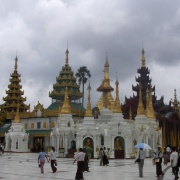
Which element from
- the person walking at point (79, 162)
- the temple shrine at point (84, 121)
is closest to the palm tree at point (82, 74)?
the temple shrine at point (84, 121)

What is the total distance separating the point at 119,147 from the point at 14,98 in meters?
40.4

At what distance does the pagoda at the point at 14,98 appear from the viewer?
72125 mm

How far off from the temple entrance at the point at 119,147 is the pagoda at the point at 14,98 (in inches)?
1457

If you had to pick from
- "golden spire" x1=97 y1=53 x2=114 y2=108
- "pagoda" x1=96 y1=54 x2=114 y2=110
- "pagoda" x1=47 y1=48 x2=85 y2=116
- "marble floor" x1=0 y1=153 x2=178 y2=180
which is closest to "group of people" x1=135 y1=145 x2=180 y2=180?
"marble floor" x1=0 y1=153 x2=178 y2=180

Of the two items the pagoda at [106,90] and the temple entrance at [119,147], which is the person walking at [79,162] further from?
the pagoda at [106,90]

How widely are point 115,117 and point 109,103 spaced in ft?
59.1

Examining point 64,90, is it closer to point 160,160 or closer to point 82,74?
point 82,74

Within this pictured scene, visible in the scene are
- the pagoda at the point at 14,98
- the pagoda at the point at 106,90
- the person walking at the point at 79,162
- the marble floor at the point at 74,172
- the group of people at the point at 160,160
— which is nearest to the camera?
the person walking at the point at 79,162

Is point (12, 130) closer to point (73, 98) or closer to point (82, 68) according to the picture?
point (73, 98)

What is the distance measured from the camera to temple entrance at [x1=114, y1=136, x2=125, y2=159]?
37188mm

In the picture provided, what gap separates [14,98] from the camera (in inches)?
2881

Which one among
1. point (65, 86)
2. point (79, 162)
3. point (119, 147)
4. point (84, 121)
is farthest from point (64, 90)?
point (79, 162)

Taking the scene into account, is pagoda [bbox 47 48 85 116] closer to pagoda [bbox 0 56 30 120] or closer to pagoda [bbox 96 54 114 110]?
pagoda [bbox 96 54 114 110]

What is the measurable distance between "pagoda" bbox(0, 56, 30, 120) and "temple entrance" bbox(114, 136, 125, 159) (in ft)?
121
